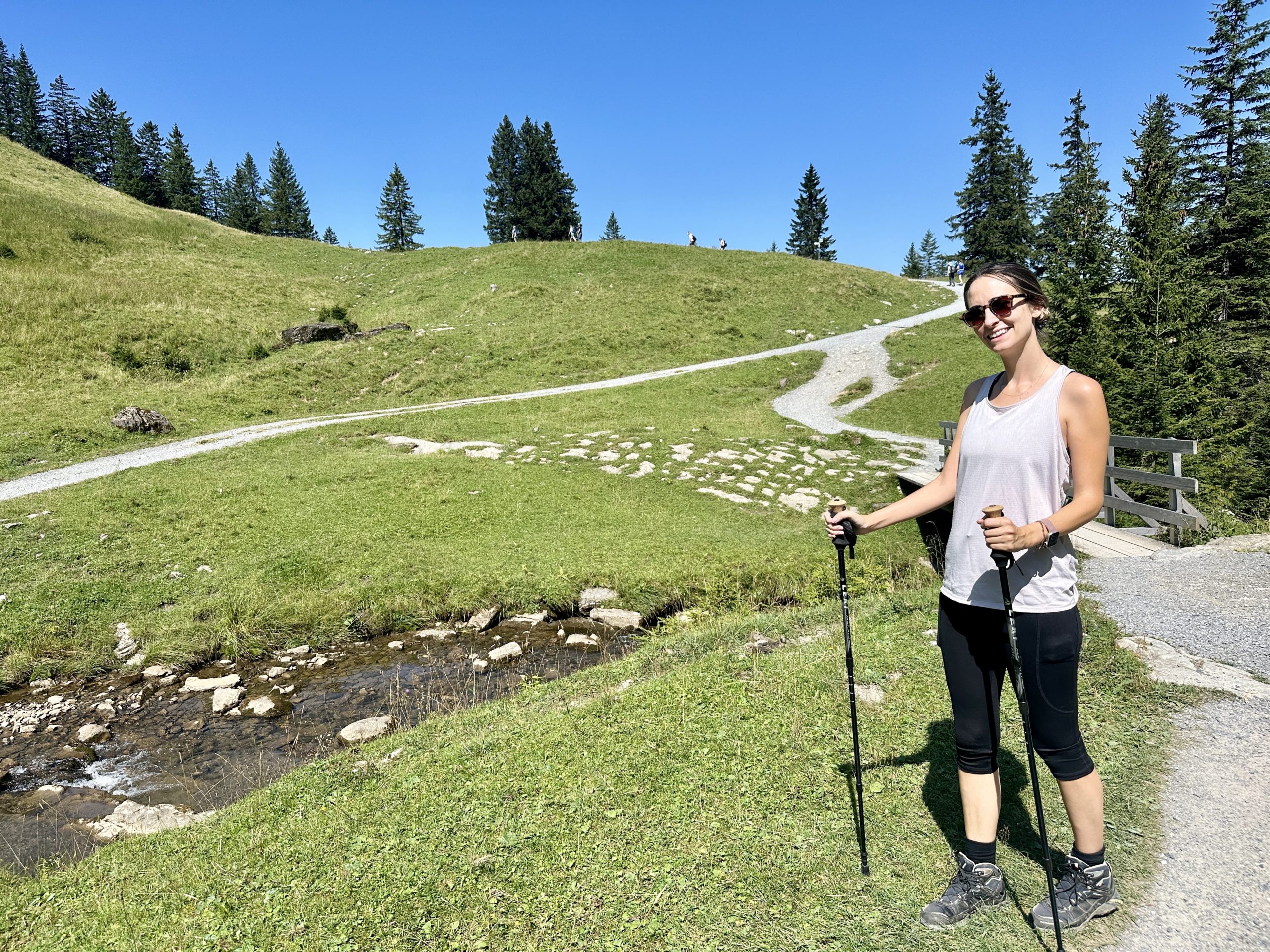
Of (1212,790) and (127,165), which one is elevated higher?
(127,165)

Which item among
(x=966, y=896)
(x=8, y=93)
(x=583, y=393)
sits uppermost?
(x=8, y=93)

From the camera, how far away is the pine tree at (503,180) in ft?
286

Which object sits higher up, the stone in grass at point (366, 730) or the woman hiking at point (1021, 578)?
the woman hiking at point (1021, 578)

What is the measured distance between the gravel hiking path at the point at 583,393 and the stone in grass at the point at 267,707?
1139cm

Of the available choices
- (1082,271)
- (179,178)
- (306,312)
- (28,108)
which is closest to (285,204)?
(179,178)

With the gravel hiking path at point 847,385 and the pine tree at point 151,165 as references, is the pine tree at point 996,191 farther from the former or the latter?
the pine tree at point 151,165

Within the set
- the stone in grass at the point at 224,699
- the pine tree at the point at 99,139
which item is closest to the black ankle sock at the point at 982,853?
the stone in grass at the point at 224,699

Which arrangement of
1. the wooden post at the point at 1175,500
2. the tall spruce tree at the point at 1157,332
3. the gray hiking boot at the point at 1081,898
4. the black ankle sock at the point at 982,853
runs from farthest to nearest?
the tall spruce tree at the point at 1157,332
the wooden post at the point at 1175,500
the black ankle sock at the point at 982,853
the gray hiking boot at the point at 1081,898

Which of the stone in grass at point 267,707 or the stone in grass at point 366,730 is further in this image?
the stone in grass at point 267,707

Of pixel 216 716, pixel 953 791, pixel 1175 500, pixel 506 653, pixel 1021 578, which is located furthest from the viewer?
pixel 1175 500

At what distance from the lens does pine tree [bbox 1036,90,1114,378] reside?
61.5 ft

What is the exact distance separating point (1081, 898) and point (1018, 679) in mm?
1264

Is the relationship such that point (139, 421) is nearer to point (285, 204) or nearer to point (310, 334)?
point (310, 334)

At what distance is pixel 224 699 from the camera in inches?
333
